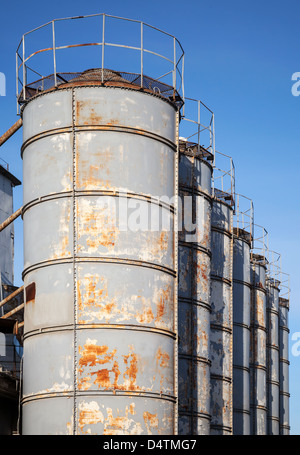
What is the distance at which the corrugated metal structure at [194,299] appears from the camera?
25.7 m

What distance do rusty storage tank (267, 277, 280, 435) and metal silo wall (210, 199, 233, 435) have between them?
426 inches

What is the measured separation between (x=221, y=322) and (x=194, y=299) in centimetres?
393

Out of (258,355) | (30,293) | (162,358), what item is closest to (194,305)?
(162,358)

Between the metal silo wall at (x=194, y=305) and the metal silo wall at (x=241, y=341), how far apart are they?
6623 millimetres

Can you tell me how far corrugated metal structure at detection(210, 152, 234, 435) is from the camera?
29.1m

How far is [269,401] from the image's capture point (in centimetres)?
4034

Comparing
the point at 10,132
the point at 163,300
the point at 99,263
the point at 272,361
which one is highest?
the point at 10,132

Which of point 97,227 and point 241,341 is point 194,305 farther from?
point 241,341

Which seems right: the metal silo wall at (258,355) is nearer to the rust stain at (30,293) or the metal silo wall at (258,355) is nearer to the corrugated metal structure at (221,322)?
the corrugated metal structure at (221,322)

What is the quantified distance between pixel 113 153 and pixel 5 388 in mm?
7092

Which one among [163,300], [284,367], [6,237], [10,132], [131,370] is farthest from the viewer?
[284,367]

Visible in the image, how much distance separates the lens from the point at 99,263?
2114cm
